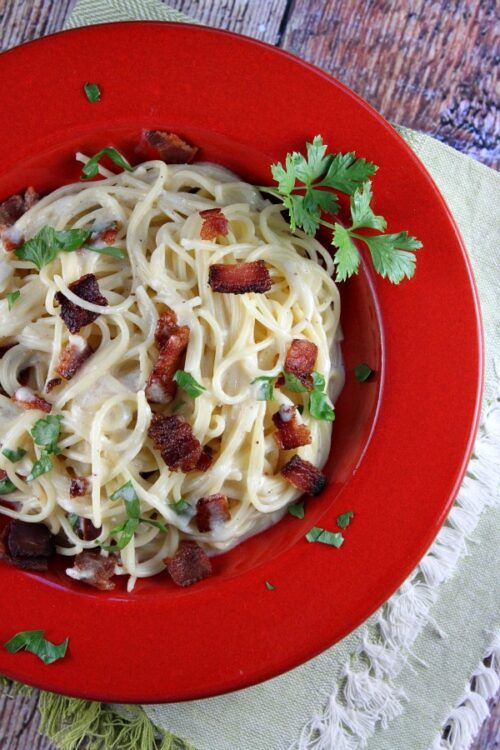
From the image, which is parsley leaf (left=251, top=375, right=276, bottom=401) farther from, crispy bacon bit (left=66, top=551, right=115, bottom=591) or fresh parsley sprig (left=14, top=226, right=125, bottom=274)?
crispy bacon bit (left=66, top=551, right=115, bottom=591)

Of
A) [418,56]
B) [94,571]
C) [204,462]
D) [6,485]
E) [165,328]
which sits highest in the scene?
[418,56]

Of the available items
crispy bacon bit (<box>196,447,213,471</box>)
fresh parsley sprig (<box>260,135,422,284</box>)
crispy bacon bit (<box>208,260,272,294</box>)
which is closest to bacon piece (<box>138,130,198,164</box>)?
fresh parsley sprig (<box>260,135,422,284</box>)

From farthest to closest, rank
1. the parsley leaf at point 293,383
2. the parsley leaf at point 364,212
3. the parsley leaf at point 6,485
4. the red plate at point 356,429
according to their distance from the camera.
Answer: the parsley leaf at point 6,485
the parsley leaf at point 293,383
the red plate at point 356,429
the parsley leaf at point 364,212

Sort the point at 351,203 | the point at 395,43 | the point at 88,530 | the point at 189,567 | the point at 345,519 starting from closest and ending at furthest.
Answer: the point at 351,203
the point at 345,519
the point at 189,567
the point at 88,530
the point at 395,43

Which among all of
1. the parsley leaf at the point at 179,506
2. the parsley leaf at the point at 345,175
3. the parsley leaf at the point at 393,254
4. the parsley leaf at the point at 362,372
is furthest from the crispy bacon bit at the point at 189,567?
the parsley leaf at the point at 345,175

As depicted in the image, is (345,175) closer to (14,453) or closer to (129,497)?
(129,497)

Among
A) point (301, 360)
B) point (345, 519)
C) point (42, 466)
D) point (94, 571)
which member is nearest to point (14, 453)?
point (42, 466)

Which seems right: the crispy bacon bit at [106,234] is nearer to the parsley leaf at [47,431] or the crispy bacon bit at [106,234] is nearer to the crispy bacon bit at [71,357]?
the crispy bacon bit at [71,357]
